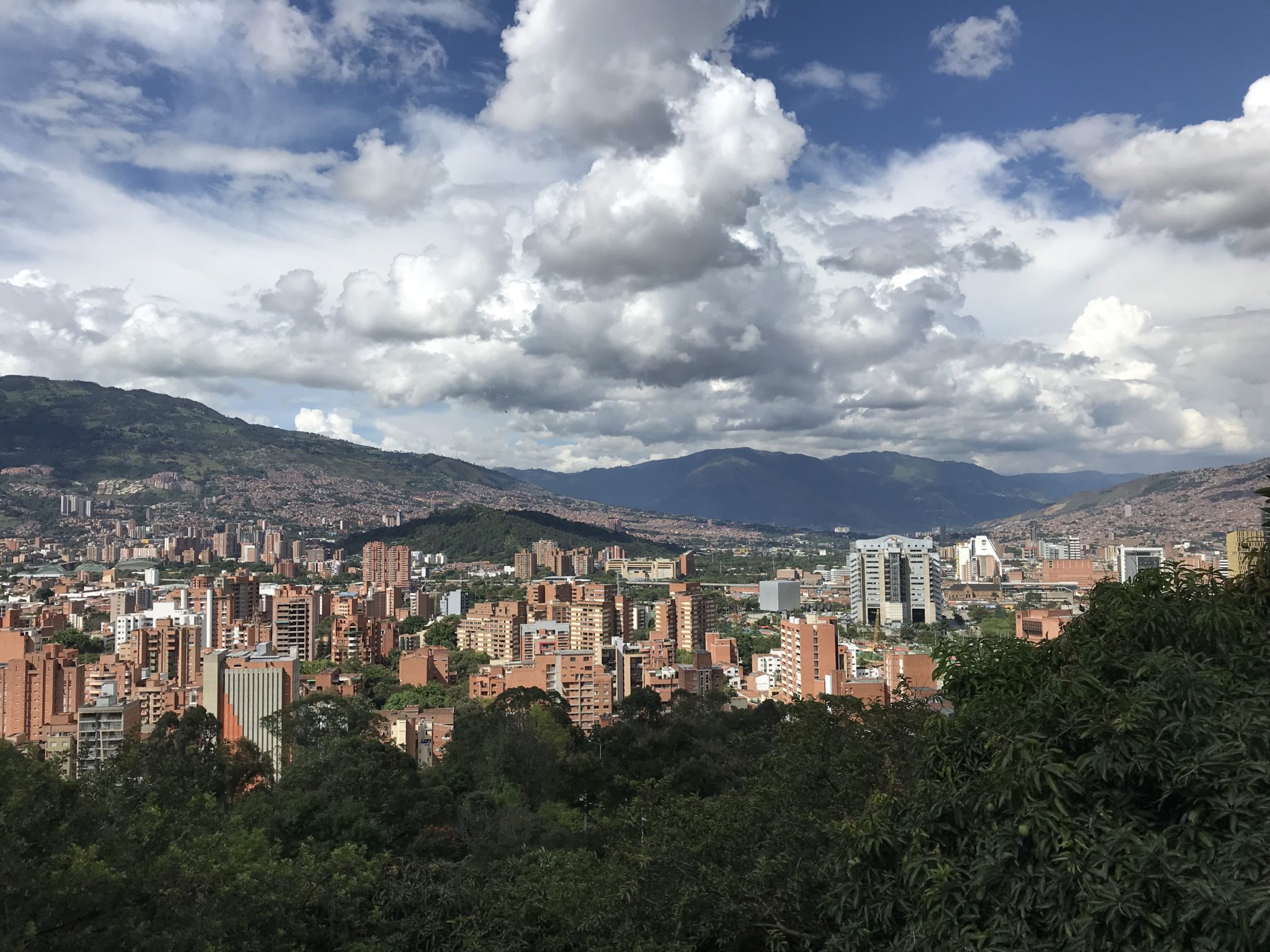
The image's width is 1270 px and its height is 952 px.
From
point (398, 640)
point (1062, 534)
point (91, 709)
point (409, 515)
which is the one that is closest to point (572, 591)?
point (398, 640)

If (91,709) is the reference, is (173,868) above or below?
above

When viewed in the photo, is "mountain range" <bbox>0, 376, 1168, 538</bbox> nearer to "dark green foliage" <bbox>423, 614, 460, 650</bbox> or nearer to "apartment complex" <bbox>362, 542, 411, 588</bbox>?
"apartment complex" <bbox>362, 542, 411, 588</bbox>

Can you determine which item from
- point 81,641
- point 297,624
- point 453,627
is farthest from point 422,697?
point 81,641

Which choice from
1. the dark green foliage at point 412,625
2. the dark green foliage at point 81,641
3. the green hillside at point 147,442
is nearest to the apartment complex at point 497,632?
the dark green foliage at point 412,625

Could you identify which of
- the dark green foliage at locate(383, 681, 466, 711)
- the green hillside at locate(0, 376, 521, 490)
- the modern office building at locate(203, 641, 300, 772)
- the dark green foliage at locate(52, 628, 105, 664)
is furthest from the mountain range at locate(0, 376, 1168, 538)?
the modern office building at locate(203, 641, 300, 772)

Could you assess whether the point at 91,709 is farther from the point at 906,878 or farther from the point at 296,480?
the point at 296,480

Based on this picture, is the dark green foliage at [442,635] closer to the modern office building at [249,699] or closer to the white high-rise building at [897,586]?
the modern office building at [249,699]

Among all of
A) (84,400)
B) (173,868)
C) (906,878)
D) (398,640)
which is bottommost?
(398,640)
